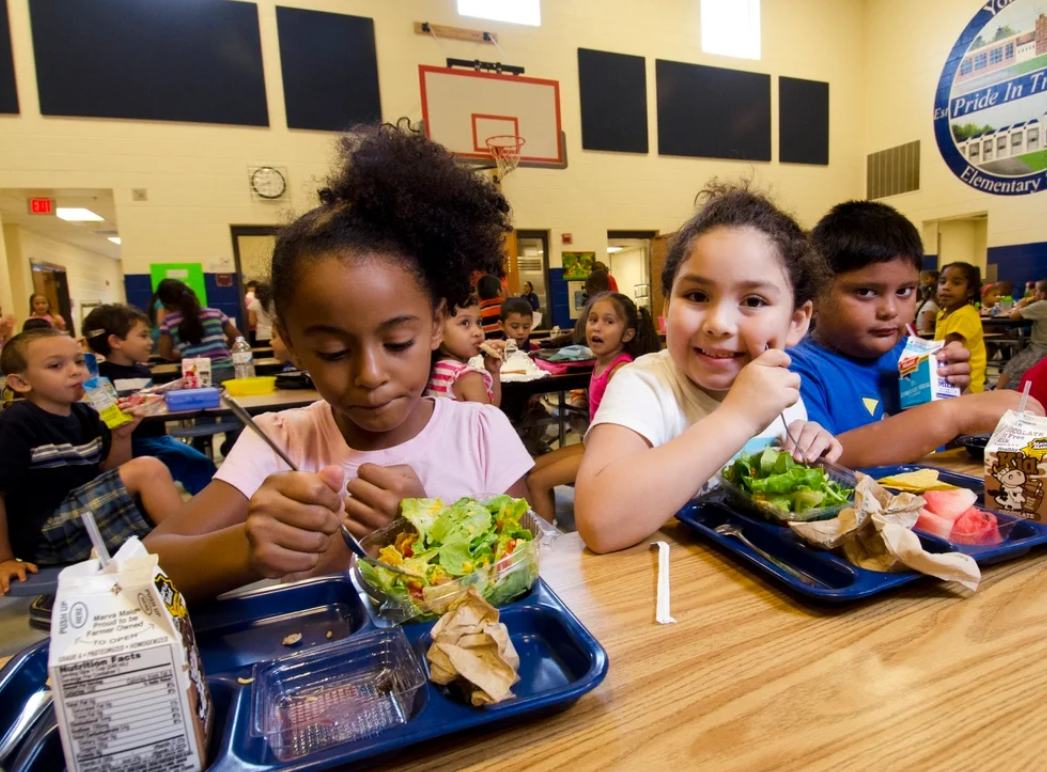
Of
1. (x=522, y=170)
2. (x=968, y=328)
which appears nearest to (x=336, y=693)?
(x=968, y=328)

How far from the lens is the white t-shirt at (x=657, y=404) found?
1.08 metres

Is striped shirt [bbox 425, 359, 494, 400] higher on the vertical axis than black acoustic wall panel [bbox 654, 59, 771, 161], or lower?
lower

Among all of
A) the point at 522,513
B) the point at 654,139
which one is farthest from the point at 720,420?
the point at 654,139

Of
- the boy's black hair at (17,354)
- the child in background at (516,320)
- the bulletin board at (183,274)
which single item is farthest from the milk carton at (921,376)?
the bulletin board at (183,274)

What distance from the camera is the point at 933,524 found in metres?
0.83

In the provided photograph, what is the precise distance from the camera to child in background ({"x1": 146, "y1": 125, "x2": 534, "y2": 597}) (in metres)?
0.75

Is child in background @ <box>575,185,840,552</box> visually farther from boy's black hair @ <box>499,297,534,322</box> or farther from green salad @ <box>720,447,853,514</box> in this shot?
boy's black hair @ <box>499,297,534,322</box>

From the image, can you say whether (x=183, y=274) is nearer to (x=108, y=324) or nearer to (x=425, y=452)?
(x=108, y=324)

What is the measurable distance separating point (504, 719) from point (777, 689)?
0.83 ft

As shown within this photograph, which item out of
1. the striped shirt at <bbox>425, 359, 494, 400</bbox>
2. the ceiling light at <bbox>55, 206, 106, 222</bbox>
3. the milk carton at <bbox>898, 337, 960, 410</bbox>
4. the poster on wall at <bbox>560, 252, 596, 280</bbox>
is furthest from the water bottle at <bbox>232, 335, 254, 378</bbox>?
the ceiling light at <bbox>55, 206, 106, 222</bbox>

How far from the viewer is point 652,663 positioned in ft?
1.96

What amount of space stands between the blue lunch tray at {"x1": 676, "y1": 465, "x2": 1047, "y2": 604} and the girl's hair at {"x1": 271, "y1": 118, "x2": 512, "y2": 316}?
0.61 m

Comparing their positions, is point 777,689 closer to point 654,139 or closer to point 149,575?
point 149,575

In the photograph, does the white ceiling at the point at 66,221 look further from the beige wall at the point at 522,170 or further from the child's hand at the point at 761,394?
the child's hand at the point at 761,394
